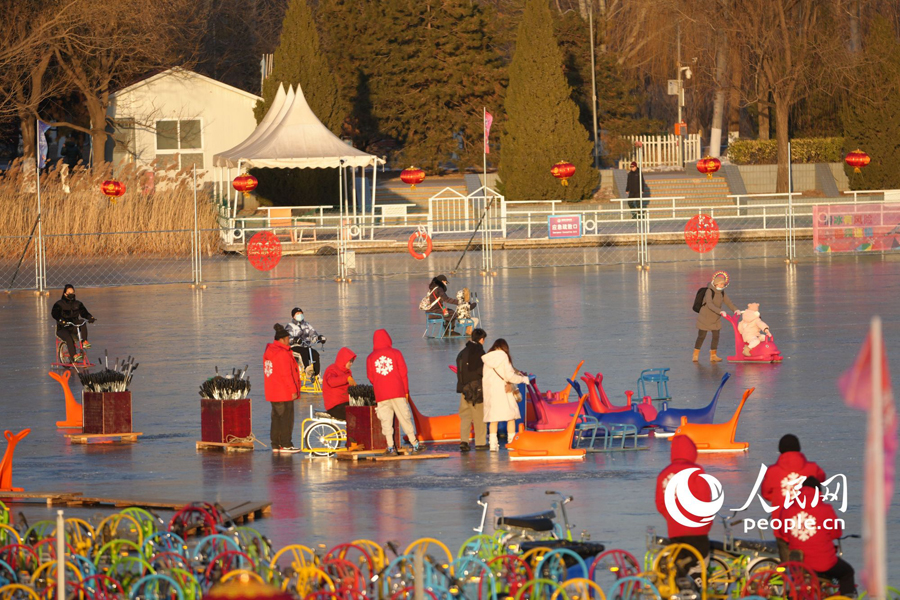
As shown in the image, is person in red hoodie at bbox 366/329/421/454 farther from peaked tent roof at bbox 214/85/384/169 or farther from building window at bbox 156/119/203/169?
building window at bbox 156/119/203/169

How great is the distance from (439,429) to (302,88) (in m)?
33.9

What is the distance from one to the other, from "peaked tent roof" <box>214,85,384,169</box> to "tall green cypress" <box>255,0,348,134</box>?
14.5 ft

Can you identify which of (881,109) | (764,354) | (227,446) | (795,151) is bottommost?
(227,446)

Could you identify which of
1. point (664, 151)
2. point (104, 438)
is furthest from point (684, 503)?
Result: point (664, 151)

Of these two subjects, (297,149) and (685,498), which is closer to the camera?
(685,498)

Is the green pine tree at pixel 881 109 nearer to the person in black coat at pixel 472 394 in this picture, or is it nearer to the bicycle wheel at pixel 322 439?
the person in black coat at pixel 472 394

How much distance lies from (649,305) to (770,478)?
1639cm

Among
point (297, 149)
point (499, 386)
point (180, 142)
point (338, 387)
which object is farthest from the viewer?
point (180, 142)

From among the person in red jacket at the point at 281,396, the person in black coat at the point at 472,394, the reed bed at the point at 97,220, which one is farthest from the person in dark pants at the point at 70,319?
the reed bed at the point at 97,220

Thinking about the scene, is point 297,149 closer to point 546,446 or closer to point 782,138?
point 782,138

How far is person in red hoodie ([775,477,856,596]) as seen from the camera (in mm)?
7762

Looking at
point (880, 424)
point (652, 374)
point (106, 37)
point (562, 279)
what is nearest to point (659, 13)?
point (106, 37)

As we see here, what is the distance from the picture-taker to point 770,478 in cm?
816

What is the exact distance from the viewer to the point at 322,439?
1327 centimetres
